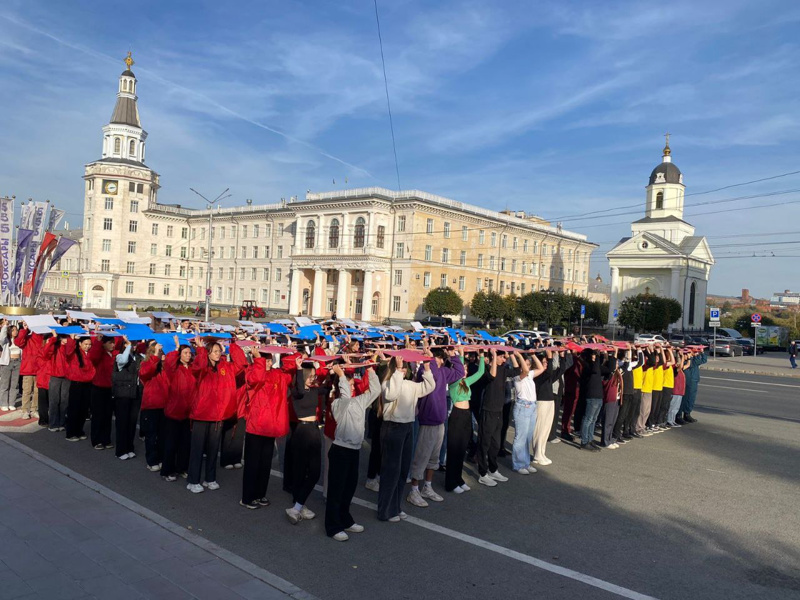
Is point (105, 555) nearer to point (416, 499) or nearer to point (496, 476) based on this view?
point (416, 499)

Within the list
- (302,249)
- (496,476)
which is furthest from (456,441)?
(302,249)

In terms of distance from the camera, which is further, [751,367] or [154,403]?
[751,367]

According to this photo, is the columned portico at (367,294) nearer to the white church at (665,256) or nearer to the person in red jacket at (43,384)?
the white church at (665,256)

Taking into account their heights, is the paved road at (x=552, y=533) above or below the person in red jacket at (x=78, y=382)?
below

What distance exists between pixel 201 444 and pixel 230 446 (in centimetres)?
154

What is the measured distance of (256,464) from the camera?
7.68 m

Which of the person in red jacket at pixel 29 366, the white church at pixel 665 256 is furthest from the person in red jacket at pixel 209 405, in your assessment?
the white church at pixel 665 256

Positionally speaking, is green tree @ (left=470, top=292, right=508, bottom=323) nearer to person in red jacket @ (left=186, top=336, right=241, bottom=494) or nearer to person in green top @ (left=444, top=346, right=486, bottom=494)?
person in green top @ (left=444, top=346, right=486, bottom=494)

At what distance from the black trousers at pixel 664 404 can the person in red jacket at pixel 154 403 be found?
1032 cm

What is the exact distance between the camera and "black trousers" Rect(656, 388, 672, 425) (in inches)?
548

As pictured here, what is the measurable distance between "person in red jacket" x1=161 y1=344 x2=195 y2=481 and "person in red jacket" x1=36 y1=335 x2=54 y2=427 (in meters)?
4.05

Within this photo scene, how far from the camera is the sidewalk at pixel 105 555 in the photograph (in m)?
5.41

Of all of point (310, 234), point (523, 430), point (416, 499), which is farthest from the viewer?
point (310, 234)

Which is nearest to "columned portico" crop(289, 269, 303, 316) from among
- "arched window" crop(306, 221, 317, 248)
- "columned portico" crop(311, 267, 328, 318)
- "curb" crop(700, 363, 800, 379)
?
"columned portico" crop(311, 267, 328, 318)
